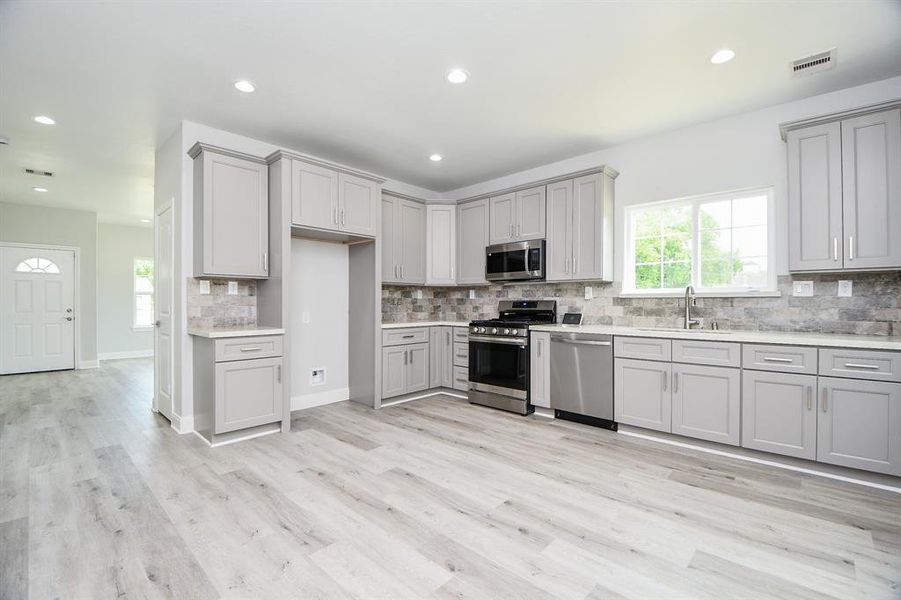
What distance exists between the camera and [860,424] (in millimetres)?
2609

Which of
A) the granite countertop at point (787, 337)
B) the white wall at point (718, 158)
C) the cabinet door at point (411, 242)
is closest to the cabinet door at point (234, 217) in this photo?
the cabinet door at point (411, 242)

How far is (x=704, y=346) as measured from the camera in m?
3.18

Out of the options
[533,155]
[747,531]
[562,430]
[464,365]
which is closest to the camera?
[747,531]

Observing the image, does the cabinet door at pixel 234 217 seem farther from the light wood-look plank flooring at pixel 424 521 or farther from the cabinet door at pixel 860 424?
the cabinet door at pixel 860 424

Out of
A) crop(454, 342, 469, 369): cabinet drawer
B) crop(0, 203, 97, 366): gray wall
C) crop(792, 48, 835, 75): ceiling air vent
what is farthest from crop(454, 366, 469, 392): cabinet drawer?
crop(0, 203, 97, 366): gray wall

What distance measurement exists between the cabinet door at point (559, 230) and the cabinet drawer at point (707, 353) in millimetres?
1340

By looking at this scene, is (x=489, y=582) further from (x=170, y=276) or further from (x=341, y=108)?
(x=170, y=276)

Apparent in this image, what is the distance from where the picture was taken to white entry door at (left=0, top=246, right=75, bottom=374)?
6.40 meters

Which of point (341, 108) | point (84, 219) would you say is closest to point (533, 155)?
point (341, 108)

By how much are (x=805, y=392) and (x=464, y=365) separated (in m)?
3.15

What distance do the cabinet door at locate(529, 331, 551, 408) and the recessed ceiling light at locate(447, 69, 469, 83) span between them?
2.41m

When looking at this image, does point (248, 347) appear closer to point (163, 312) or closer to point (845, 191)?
point (163, 312)

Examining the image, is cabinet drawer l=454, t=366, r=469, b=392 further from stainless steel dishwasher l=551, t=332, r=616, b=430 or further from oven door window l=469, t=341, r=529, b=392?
stainless steel dishwasher l=551, t=332, r=616, b=430

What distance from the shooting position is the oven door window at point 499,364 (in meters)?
4.27
